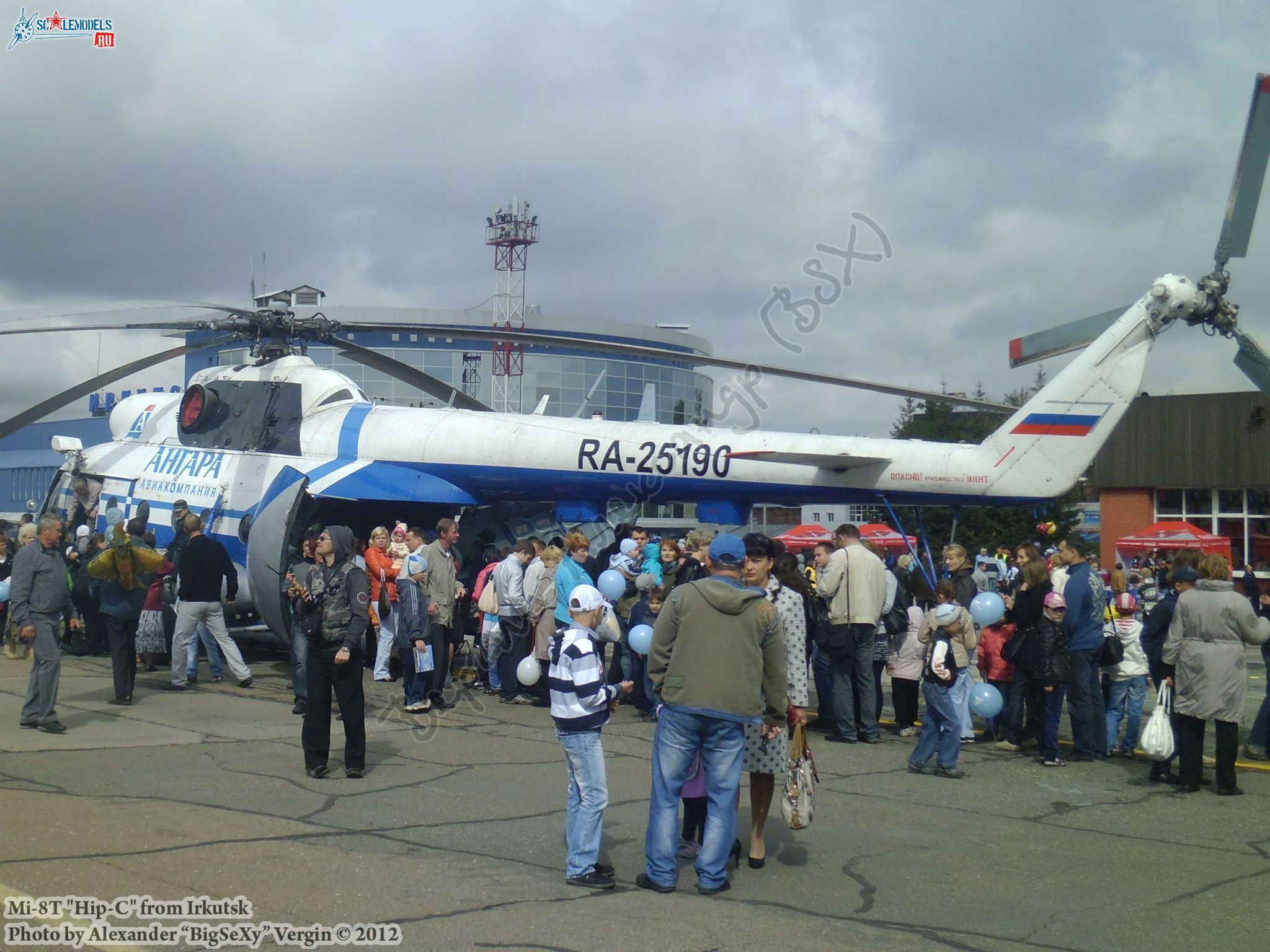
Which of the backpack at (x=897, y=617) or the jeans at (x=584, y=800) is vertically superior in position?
the backpack at (x=897, y=617)

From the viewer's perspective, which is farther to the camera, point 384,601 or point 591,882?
point 384,601

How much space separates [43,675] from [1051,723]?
8.06m

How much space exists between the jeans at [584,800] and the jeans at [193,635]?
690cm

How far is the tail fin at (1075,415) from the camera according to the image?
11.8 m

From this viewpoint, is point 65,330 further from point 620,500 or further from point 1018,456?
point 1018,456

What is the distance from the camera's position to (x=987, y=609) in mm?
9359

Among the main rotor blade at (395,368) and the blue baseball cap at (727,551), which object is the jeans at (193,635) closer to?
the main rotor blade at (395,368)

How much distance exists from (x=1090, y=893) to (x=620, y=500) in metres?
8.66

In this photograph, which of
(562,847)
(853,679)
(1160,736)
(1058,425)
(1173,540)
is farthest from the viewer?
(1173,540)

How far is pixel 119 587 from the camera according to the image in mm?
10133

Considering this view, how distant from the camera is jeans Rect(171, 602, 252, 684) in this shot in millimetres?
11109

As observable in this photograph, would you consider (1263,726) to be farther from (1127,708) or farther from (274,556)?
(274,556)

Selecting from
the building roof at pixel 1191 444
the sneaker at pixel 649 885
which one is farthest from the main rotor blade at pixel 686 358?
the building roof at pixel 1191 444

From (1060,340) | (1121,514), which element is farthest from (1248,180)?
(1121,514)
